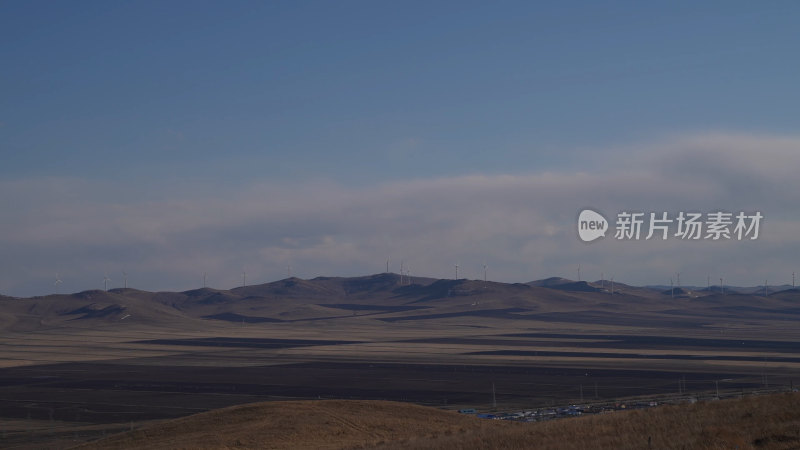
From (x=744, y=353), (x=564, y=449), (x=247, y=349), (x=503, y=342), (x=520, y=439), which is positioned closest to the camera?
(x=564, y=449)

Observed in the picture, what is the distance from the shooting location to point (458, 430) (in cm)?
4284

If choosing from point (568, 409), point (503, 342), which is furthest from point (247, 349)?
point (568, 409)

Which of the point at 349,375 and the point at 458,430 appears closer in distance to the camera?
the point at 458,430

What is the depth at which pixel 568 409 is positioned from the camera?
74.9 metres

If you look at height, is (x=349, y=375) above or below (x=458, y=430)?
below

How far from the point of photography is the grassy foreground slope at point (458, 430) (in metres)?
27.0

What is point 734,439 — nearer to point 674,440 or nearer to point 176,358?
point 674,440

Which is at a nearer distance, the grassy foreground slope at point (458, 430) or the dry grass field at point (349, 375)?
the grassy foreground slope at point (458, 430)

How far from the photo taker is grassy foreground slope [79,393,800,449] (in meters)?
27.0

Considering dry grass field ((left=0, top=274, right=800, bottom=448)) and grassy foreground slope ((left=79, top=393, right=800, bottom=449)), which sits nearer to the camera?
grassy foreground slope ((left=79, top=393, right=800, bottom=449))

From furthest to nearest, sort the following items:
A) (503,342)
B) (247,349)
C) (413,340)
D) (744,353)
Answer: (413,340) → (503,342) → (247,349) → (744,353)

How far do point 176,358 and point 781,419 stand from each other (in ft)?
436

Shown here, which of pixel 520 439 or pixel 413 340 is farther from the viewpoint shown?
pixel 413 340

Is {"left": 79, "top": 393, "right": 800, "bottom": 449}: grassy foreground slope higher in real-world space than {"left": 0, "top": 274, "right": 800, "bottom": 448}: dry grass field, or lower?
higher
